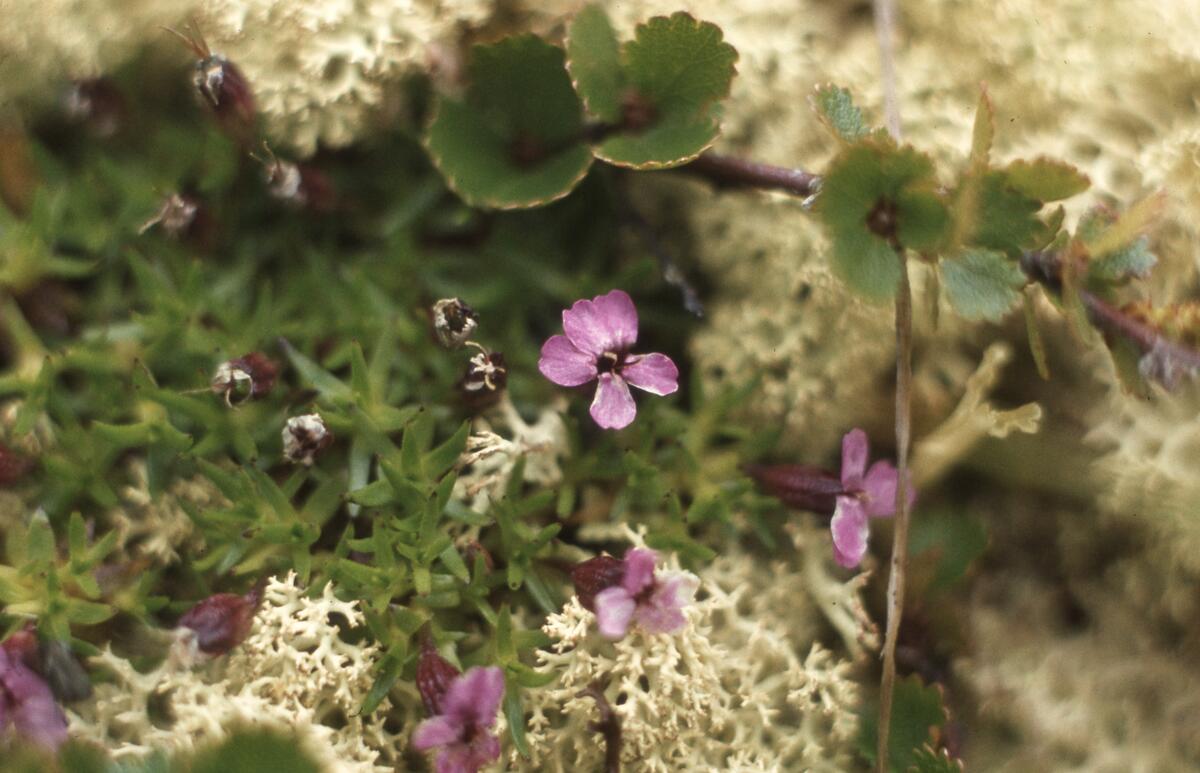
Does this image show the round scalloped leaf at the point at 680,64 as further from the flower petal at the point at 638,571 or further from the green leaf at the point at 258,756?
the green leaf at the point at 258,756

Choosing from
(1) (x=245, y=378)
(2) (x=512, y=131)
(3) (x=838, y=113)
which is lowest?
(1) (x=245, y=378)

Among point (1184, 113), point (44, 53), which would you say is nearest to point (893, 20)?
point (1184, 113)

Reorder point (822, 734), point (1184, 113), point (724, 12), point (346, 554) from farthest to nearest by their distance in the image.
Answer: point (724, 12), point (1184, 113), point (822, 734), point (346, 554)

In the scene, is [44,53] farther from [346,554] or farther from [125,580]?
[346,554]

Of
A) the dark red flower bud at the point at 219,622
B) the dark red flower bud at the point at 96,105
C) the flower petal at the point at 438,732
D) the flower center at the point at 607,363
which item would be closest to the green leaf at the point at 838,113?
the flower center at the point at 607,363

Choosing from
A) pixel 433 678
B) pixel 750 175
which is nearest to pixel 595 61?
pixel 750 175

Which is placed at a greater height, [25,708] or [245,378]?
[245,378]

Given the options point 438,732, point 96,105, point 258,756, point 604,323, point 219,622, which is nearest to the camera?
point 258,756

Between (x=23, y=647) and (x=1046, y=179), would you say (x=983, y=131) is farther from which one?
(x=23, y=647)
